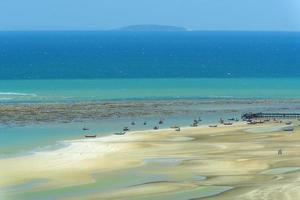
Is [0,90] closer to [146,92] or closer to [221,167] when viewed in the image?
[146,92]

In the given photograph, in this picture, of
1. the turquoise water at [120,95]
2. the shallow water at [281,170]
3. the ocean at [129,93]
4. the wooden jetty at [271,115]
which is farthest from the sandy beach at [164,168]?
the wooden jetty at [271,115]

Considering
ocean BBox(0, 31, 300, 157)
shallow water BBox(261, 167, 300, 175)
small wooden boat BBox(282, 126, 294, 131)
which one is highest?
ocean BBox(0, 31, 300, 157)

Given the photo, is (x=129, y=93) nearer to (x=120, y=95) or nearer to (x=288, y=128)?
(x=120, y=95)

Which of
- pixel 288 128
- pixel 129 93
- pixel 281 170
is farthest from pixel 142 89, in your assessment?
pixel 281 170

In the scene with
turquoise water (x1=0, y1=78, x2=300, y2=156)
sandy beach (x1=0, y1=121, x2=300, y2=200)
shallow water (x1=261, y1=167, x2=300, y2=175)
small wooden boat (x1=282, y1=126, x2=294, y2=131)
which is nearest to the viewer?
sandy beach (x1=0, y1=121, x2=300, y2=200)

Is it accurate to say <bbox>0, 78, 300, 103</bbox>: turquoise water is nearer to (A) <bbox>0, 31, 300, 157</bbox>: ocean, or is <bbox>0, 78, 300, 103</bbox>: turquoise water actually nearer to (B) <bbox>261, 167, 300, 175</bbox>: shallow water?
(A) <bbox>0, 31, 300, 157</bbox>: ocean

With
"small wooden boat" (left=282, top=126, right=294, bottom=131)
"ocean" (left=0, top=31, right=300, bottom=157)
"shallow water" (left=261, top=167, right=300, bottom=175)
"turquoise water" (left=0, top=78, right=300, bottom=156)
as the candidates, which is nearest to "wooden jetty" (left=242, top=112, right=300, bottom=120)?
"turquoise water" (left=0, top=78, right=300, bottom=156)
